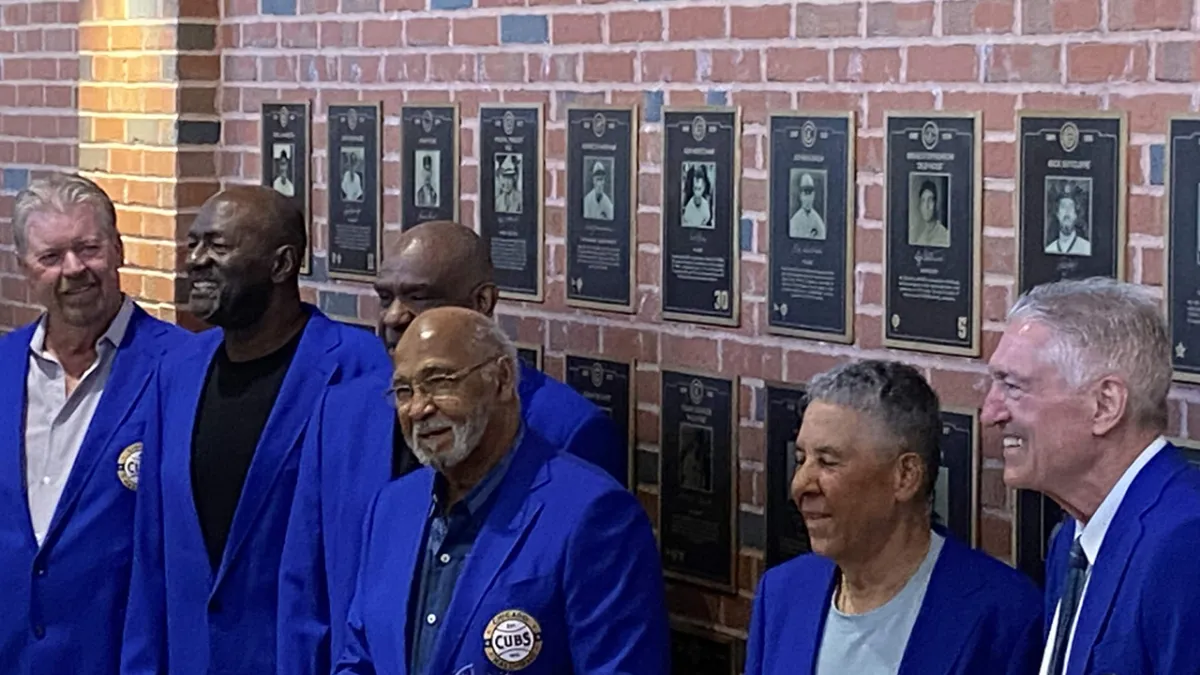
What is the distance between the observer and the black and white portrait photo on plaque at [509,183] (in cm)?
555

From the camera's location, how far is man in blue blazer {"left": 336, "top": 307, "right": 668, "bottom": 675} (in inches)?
159

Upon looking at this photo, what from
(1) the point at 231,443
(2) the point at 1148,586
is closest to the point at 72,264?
(1) the point at 231,443

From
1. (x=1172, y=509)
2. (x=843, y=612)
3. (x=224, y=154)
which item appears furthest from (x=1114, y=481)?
(x=224, y=154)

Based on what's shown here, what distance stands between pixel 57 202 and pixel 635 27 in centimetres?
140

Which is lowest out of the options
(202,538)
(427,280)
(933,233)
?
(202,538)

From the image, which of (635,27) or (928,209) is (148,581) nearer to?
(635,27)

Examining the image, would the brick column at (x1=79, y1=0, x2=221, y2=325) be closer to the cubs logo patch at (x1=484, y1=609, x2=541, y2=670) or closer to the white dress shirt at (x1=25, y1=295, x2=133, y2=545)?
the white dress shirt at (x1=25, y1=295, x2=133, y2=545)

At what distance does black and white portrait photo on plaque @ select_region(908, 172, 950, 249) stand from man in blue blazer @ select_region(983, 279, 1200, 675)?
0.88 meters

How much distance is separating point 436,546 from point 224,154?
2.83 metres

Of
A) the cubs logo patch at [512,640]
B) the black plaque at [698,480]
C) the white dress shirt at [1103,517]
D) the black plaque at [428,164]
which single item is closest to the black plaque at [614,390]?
the black plaque at [698,480]

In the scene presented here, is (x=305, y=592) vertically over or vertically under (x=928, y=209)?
→ under

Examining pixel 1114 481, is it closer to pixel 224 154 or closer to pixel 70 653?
pixel 70 653

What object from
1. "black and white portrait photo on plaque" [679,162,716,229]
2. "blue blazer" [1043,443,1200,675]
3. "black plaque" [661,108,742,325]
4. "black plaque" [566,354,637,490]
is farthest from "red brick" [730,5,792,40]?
"blue blazer" [1043,443,1200,675]

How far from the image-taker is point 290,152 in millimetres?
6402
